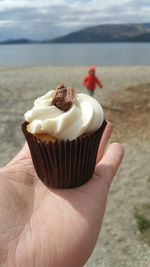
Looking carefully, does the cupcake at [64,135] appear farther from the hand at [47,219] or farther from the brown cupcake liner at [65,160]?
the hand at [47,219]

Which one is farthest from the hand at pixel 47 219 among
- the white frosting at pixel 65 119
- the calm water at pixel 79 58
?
the calm water at pixel 79 58

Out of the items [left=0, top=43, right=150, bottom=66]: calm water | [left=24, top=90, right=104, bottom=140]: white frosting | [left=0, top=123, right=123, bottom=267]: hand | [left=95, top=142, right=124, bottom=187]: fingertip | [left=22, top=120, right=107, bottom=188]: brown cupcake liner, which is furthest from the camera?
[left=0, top=43, right=150, bottom=66]: calm water

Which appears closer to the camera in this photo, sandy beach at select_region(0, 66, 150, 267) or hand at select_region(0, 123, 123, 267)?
hand at select_region(0, 123, 123, 267)

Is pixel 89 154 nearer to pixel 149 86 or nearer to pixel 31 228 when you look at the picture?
pixel 31 228

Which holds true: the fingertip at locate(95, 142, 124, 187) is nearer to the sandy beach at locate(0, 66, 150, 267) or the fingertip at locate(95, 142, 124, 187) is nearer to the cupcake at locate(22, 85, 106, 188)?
the cupcake at locate(22, 85, 106, 188)

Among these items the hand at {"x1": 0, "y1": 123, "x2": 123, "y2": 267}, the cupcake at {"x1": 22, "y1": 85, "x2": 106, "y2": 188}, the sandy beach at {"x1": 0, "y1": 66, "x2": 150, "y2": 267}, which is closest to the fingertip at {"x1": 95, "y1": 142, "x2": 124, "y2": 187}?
the hand at {"x1": 0, "y1": 123, "x2": 123, "y2": 267}

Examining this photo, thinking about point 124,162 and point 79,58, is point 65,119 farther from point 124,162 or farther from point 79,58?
point 79,58

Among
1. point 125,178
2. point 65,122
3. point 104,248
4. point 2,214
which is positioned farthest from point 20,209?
point 125,178

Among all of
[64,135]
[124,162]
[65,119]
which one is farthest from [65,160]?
[124,162]
